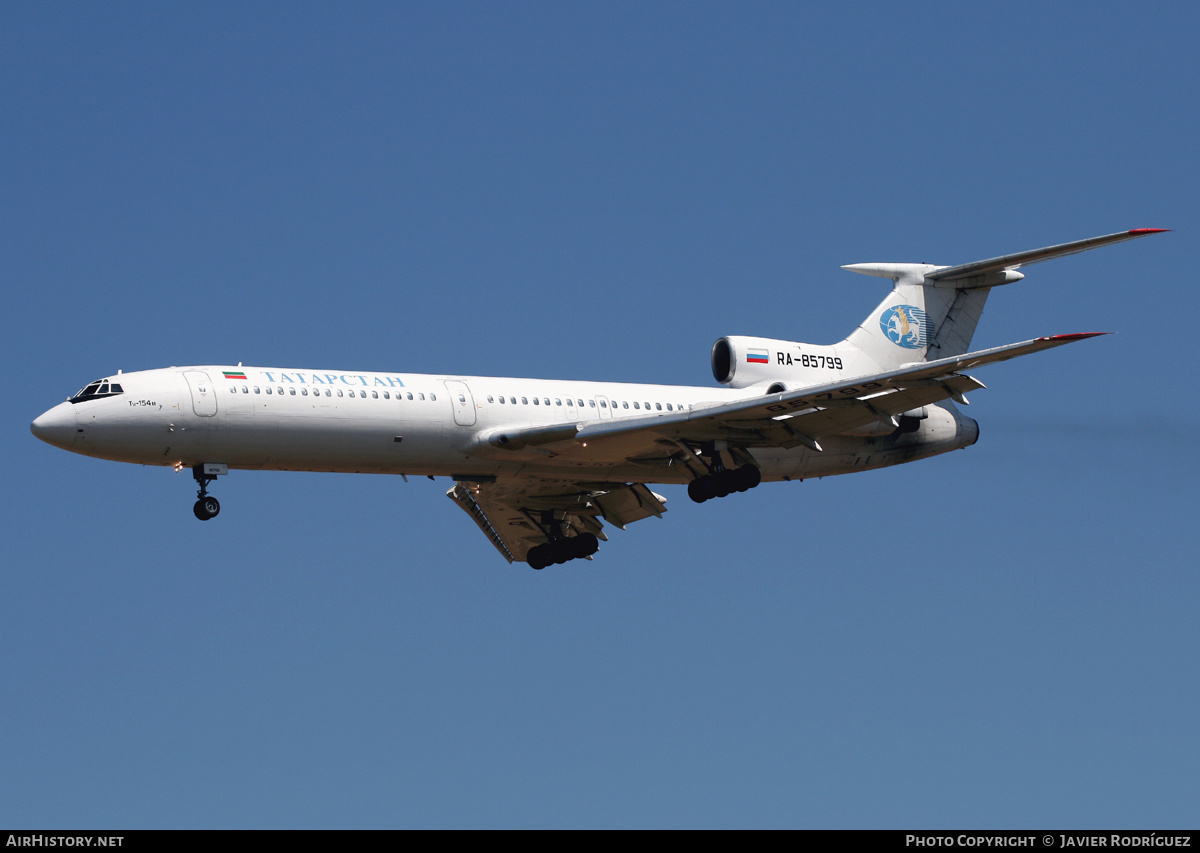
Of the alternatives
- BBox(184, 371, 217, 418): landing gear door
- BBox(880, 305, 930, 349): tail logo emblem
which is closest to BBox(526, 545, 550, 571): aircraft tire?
BBox(880, 305, 930, 349): tail logo emblem

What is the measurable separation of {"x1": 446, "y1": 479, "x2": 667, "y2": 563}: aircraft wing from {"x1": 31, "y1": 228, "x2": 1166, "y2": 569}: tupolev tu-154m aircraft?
46 mm

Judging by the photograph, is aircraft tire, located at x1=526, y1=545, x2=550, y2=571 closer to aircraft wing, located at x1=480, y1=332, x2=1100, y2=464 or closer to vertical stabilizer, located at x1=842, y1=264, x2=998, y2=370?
aircraft wing, located at x1=480, y1=332, x2=1100, y2=464

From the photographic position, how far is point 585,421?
33344 millimetres

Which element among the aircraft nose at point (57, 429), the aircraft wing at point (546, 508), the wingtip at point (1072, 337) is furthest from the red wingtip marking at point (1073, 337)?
the aircraft nose at point (57, 429)

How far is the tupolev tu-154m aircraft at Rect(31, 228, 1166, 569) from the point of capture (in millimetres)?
30219

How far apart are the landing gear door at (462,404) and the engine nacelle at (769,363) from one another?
632cm

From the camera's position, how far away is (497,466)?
3256cm

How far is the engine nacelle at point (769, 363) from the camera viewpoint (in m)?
35.3

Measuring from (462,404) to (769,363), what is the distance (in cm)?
743
